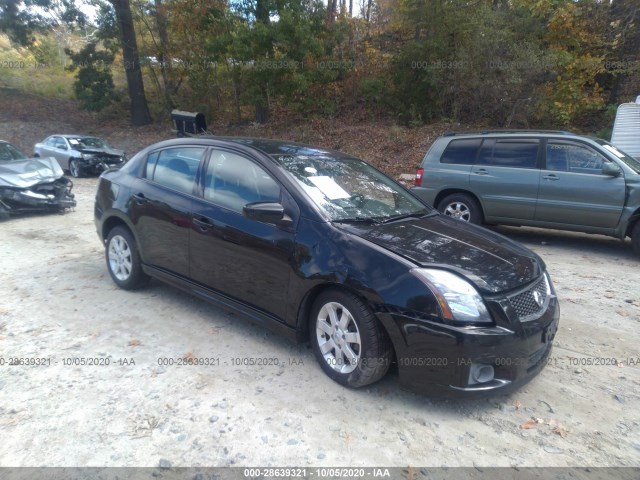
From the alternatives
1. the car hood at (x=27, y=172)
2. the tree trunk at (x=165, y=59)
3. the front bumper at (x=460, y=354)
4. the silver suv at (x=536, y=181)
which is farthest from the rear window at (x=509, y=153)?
the tree trunk at (x=165, y=59)

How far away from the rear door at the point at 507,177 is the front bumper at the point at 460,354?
4942 mm

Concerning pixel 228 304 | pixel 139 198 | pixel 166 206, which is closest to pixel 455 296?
pixel 228 304

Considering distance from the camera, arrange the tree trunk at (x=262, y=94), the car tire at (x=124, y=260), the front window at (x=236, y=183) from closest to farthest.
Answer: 1. the front window at (x=236, y=183)
2. the car tire at (x=124, y=260)
3. the tree trunk at (x=262, y=94)

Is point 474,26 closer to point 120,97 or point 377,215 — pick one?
point 377,215

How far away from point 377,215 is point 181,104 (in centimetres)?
2220

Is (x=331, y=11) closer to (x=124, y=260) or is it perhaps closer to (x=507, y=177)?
(x=507, y=177)

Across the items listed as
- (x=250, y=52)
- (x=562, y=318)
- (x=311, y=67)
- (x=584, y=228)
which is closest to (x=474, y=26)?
(x=311, y=67)

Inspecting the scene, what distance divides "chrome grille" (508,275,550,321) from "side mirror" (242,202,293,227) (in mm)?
1711

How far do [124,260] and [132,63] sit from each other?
2118 centimetres

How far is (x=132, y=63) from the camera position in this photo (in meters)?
23.4

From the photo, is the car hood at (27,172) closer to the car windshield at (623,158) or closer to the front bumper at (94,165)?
the front bumper at (94,165)

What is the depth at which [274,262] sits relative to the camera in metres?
3.81

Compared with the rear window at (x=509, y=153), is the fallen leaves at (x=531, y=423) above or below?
below

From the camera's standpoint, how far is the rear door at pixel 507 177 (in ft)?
25.3
